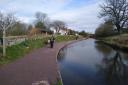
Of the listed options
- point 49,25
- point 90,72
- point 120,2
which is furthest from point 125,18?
point 49,25

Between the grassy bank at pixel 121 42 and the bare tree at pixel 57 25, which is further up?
the bare tree at pixel 57 25

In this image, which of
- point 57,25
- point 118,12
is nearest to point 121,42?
point 118,12

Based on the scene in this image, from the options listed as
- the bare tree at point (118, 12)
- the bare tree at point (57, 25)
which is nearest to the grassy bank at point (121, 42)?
the bare tree at point (118, 12)

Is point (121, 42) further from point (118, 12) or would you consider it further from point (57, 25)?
point (57, 25)

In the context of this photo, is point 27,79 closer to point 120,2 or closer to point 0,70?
point 0,70

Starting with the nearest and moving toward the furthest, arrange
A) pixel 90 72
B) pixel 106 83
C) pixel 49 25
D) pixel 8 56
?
pixel 106 83
pixel 90 72
pixel 8 56
pixel 49 25

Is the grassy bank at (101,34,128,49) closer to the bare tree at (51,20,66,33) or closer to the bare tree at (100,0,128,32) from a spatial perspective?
the bare tree at (100,0,128,32)

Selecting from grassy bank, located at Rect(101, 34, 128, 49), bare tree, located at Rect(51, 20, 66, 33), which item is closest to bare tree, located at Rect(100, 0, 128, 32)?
grassy bank, located at Rect(101, 34, 128, 49)

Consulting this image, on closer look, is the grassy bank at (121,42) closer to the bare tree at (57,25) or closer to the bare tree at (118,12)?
the bare tree at (118,12)

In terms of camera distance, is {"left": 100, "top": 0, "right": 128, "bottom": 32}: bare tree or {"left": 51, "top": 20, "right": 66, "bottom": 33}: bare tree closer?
{"left": 100, "top": 0, "right": 128, "bottom": 32}: bare tree

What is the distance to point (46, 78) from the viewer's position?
12.0 m

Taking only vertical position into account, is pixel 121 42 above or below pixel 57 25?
below

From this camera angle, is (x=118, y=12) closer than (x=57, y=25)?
Yes

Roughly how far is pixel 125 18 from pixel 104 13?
18.4 ft
